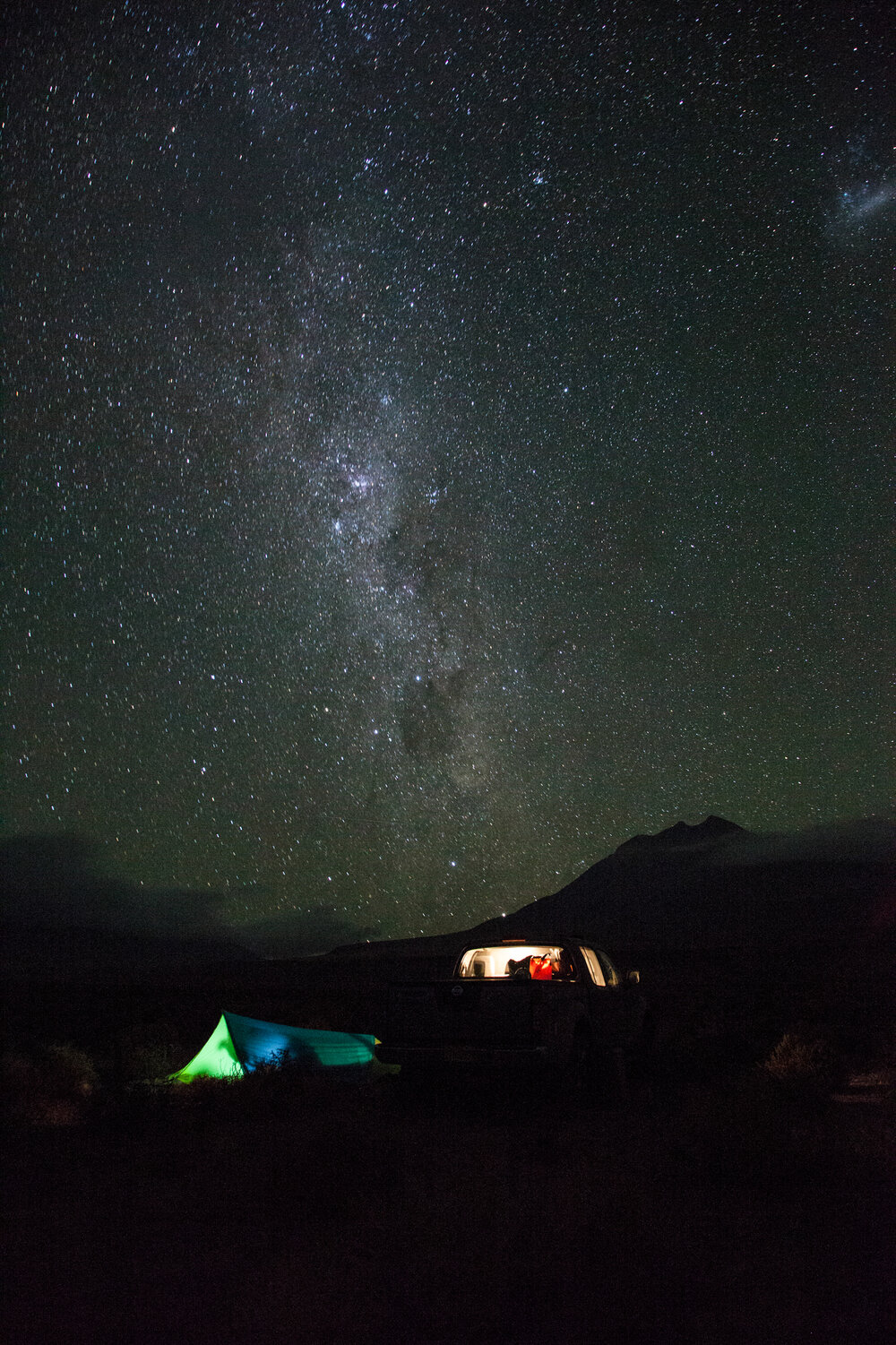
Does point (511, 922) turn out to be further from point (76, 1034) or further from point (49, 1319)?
point (49, 1319)

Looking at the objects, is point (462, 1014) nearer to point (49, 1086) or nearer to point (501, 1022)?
point (501, 1022)

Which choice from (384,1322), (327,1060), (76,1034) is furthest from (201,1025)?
(384,1322)

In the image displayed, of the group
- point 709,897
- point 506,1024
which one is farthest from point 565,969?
point 709,897

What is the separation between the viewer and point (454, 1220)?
5.86m

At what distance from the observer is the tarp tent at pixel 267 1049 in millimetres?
13789

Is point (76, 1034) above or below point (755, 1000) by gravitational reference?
above

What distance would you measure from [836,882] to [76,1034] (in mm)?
111815

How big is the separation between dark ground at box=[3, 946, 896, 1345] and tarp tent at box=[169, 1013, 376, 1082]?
9.90 feet

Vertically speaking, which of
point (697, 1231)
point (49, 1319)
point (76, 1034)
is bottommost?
point (697, 1231)

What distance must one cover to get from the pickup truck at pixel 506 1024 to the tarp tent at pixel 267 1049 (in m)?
3.93

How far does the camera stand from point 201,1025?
77.3 ft

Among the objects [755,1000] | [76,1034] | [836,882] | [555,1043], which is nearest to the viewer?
[555,1043]

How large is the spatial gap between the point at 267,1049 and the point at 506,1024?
18.8ft

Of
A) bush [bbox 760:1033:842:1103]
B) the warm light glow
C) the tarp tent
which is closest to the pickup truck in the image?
the warm light glow
